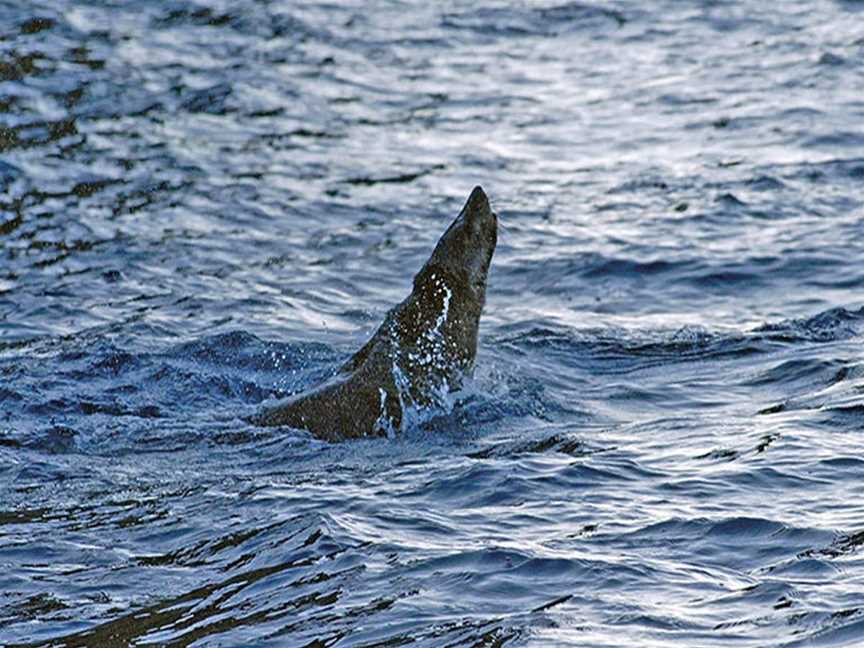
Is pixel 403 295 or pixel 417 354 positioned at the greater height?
pixel 417 354

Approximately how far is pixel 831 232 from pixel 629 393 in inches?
154

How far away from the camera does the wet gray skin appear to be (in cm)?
952

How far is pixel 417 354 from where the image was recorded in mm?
9953

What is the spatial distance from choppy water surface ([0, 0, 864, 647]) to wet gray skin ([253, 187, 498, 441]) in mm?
176

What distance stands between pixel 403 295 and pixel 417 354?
315 cm

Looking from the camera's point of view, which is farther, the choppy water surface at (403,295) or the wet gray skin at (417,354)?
the wet gray skin at (417,354)

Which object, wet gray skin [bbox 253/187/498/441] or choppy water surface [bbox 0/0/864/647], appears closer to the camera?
choppy water surface [bbox 0/0/864/647]

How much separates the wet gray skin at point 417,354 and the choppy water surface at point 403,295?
0.18 meters

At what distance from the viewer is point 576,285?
13164mm

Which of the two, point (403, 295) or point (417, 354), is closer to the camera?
point (417, 354)

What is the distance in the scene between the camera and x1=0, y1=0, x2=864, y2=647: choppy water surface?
740 centimetres

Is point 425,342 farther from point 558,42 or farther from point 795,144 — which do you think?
point 558,42

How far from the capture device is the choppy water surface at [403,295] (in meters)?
7.40

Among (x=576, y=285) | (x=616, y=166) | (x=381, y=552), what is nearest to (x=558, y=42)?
(x=616, y=166)
